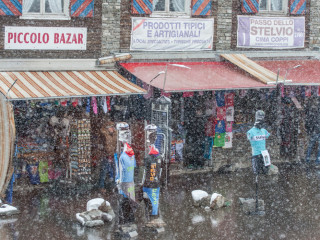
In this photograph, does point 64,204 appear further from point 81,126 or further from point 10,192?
point 81,126

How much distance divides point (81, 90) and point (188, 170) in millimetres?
4091

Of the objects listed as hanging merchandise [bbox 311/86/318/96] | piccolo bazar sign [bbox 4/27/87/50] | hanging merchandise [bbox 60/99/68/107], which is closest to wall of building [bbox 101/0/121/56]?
piccolo bazar sign [bbox 4/27/87/50]

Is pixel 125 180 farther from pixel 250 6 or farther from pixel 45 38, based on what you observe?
pixel 250 6

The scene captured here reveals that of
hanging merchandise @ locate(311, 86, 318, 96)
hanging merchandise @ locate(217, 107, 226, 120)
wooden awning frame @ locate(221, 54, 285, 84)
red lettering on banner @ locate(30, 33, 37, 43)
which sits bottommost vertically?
hanging merchandise @ locate(217, 107, 226, 120)

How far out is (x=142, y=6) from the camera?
1484 centimetres

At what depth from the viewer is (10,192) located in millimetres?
11859

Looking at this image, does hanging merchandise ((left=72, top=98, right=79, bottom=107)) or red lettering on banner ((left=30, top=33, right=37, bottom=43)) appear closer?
hanging merchandise ((left=72, top=98, right=79, bottom=107))

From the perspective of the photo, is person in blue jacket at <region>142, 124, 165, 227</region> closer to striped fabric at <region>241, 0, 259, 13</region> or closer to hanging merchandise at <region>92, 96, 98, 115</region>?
hanging merchandise at <region>92, 96, 98, 115</region>

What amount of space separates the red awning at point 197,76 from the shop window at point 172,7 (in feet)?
4.22

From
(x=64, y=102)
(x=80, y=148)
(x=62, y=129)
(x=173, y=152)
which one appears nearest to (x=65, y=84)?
(x=64, y=102)

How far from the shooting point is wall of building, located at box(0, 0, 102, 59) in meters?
13.5

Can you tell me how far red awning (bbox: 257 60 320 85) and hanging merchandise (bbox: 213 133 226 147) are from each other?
2.18 metres

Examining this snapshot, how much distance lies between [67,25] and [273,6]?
19.4ft

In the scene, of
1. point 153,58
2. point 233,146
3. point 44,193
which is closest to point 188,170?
point 233,146
